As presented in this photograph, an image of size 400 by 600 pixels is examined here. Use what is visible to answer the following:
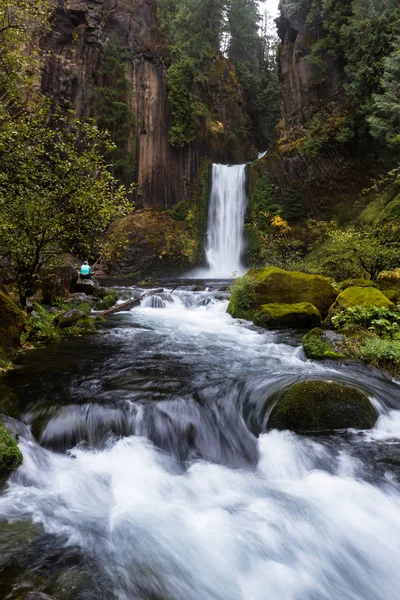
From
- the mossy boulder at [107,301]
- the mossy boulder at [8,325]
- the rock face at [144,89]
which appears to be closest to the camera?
the mossy boulder at [8,325]

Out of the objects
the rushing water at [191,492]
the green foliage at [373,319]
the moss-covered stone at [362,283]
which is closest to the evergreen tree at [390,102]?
the moss-covered stone at [362,283]

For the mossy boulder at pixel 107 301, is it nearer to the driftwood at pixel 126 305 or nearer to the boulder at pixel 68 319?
the driftwood at pixel 126 305

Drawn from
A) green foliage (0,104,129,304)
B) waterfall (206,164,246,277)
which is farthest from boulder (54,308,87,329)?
waterfall (206,164,246,277)

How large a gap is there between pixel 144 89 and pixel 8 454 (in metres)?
34.1

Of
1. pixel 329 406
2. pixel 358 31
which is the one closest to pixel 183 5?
pixel 358 31

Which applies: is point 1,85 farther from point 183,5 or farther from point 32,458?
point 183,5

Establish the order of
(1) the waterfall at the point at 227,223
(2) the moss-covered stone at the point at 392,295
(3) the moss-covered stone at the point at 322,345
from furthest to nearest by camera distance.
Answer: (1) the waterfall at the point at 227,223 < (2) the moss-covered stone at the point at 392,295 < (3) the moss-covered stone at the point at 322,345

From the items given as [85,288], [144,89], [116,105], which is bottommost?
[85,288]

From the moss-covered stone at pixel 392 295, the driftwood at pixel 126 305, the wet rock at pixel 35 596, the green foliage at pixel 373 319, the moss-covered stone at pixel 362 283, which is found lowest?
the driftwood at pixel 126 305

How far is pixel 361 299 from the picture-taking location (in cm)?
909

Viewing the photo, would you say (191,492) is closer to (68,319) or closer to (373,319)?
(373,319)

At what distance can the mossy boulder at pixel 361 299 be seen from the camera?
28.7 feet

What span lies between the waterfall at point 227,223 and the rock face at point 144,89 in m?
3.47

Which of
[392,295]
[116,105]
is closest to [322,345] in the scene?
[392,295]
